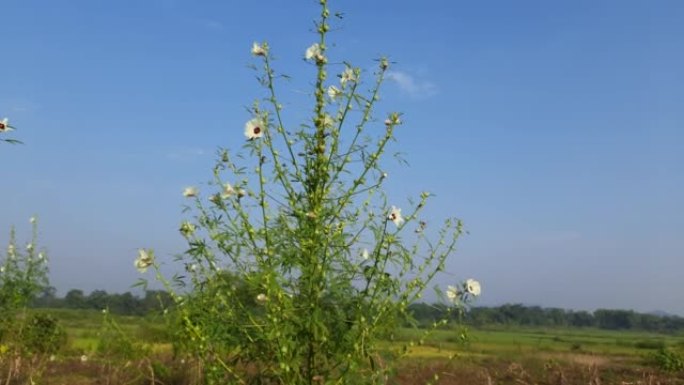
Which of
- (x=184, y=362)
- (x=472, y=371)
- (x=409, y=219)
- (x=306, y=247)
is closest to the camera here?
(x=306, y=247)

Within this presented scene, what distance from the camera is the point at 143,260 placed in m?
4.56

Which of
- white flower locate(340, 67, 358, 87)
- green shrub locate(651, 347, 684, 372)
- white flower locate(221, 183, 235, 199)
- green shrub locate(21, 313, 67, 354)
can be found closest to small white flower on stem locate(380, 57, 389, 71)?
white flower locate(340, 67, 358, 87)

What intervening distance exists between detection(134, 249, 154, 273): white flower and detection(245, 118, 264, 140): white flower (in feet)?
3.52

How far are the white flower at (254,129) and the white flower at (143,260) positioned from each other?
1.07 meters

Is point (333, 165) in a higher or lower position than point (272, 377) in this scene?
higher

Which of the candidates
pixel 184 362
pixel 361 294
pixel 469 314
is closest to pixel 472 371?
pixel 184 362

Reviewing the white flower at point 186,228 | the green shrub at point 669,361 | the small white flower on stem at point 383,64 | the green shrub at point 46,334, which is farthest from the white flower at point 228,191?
the green shrub at point 46,334

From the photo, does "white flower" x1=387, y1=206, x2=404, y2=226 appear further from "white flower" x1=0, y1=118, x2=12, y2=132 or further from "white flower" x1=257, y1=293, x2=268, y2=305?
"white flower" x1=0, y1=118, x2=12, y2=132

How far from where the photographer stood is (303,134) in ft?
15.4

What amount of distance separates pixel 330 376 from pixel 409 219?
1265 millimetres

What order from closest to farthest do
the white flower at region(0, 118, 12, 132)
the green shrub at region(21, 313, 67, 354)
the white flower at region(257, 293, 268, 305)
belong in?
the white flower at region(0, 118, 12, 132) < the white flower at region(257, 293, 268, 305) < the green shrub at region(21, 313, 67, 354)

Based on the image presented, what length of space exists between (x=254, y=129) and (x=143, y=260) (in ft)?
3.91

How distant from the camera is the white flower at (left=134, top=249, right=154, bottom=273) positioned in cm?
454

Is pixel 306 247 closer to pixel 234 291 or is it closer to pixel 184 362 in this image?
pixel 234 291
